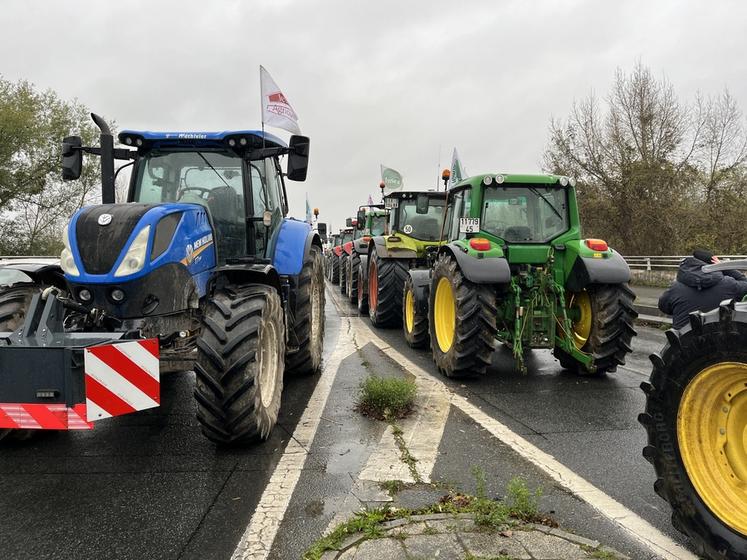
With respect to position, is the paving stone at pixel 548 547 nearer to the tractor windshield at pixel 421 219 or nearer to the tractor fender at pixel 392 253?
the tractor fender at pixel 392 253

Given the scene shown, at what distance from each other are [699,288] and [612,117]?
21160 mm

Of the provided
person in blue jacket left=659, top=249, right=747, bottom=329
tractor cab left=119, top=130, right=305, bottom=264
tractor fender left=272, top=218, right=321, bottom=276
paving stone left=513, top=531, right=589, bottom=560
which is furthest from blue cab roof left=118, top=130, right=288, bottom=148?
person in blue jacket left=659, top=249, right=747, bottom=329

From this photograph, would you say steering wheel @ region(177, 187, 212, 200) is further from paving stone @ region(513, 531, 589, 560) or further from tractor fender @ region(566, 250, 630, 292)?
tractor fender @ region(566, 250, 630, 292)

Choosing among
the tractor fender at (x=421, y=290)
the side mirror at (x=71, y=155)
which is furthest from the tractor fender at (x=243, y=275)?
the tractor fender at (x=421, y=290)

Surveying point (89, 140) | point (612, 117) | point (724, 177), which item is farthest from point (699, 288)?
point (89, 140)

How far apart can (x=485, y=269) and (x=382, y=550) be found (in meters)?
3.80

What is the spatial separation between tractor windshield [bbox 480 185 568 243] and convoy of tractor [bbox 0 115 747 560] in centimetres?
2

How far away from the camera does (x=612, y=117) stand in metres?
24.1

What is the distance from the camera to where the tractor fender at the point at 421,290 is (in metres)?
7.95

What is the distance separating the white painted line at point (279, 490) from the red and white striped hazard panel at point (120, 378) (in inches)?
38.4

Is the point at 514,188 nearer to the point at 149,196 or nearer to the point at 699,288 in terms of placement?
the point at 699,288

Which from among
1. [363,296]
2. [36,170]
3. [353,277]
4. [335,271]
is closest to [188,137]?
[363,296]

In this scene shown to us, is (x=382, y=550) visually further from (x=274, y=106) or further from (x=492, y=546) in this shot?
(x=274, y=106)

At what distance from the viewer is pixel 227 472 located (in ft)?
11.8
